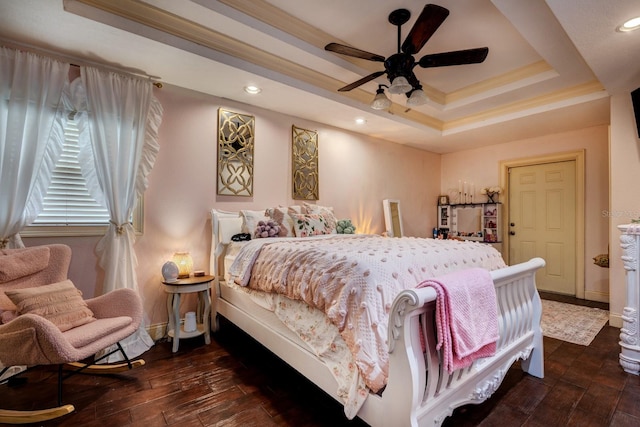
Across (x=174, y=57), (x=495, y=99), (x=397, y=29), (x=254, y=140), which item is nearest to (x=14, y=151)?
(x=174, y=57)

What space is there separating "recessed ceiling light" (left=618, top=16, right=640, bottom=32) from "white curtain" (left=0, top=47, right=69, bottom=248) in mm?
4045

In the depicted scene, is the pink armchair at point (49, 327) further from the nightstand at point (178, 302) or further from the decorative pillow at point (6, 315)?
the nightstand at point (178, 302)

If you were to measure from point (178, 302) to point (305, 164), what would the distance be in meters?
2.18

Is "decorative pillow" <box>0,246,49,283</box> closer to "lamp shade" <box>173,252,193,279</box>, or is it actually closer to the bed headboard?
"lamp shade" <box>173,252,193,279</box>

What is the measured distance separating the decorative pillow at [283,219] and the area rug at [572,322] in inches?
106

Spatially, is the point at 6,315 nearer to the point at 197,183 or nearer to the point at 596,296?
the point at 197,183

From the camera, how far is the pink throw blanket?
4.43 ft

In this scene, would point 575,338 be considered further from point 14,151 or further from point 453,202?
point 14,151

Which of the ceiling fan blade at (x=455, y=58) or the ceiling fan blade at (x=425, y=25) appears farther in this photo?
the ceiling fan blade at (x=455, y=58)

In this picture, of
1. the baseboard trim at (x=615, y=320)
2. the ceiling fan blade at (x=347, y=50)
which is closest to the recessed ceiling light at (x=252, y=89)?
the ceiling fan blade at (x=347, y=50)

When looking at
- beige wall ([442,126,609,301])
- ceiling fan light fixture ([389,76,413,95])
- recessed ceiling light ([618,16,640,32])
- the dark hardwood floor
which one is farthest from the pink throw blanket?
beige wall ([442,126,609,301])

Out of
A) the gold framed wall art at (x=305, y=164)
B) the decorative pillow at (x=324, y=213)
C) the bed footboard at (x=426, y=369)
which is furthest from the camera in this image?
the gold framed wall art at (x=305, y=164)

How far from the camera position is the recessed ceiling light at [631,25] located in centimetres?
200

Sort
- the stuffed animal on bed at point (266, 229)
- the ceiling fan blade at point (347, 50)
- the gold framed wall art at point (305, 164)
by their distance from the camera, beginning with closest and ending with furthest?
the ceiling fan blade at point (347, 50) → the stuffed animal on bed at point (266, 229) → the gold framed wall art at point (305, 164)
